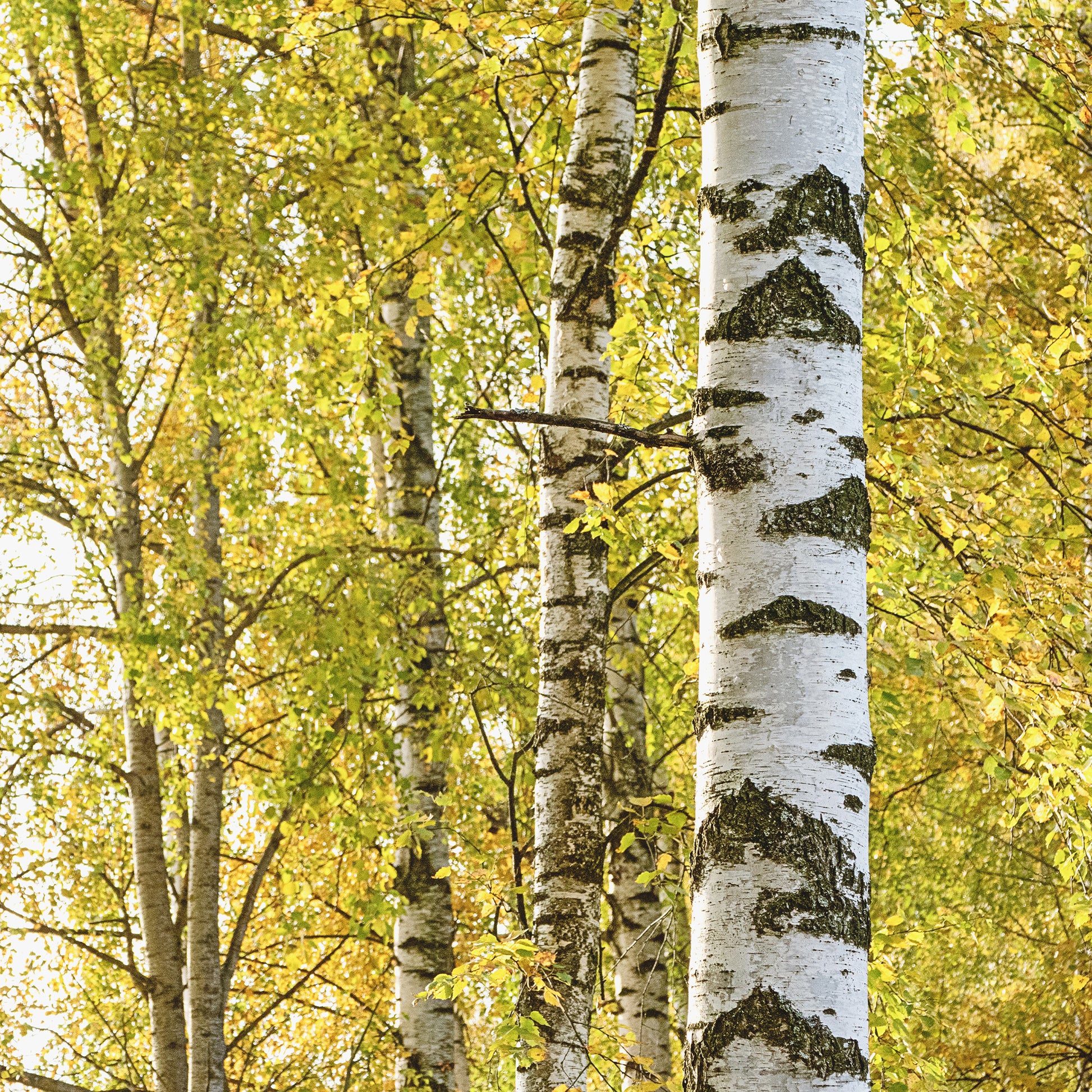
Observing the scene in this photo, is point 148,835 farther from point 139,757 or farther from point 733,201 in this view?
point 733,201

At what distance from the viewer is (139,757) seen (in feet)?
22.2

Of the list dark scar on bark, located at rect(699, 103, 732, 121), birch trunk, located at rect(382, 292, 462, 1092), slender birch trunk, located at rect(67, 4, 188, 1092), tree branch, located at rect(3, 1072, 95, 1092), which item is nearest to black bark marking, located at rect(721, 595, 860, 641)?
dark scar on bark, located at rect(699, 103, 732, 121)

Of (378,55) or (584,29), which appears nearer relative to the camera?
(584,29)

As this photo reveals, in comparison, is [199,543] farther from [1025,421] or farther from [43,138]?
[1025,421]

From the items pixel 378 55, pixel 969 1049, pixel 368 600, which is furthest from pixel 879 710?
pixel 969 1049

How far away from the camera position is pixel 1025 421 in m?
4.49

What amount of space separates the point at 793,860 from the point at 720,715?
23 cm

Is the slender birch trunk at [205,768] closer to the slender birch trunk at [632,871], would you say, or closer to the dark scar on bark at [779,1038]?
the slender birch trunk at [632,871]

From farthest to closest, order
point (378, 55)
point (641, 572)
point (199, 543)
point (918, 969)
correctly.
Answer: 1. point (918, 969)
2. point (199, 543)
3. point (378, 55)
4. point (641, 572)

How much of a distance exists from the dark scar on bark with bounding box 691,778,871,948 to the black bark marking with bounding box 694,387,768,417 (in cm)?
57

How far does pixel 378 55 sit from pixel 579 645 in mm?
4445

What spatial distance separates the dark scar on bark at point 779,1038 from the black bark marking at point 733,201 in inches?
45.4

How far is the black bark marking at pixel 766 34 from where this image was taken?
1900 mm

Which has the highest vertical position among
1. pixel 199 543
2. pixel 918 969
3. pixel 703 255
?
pixel 199 543
